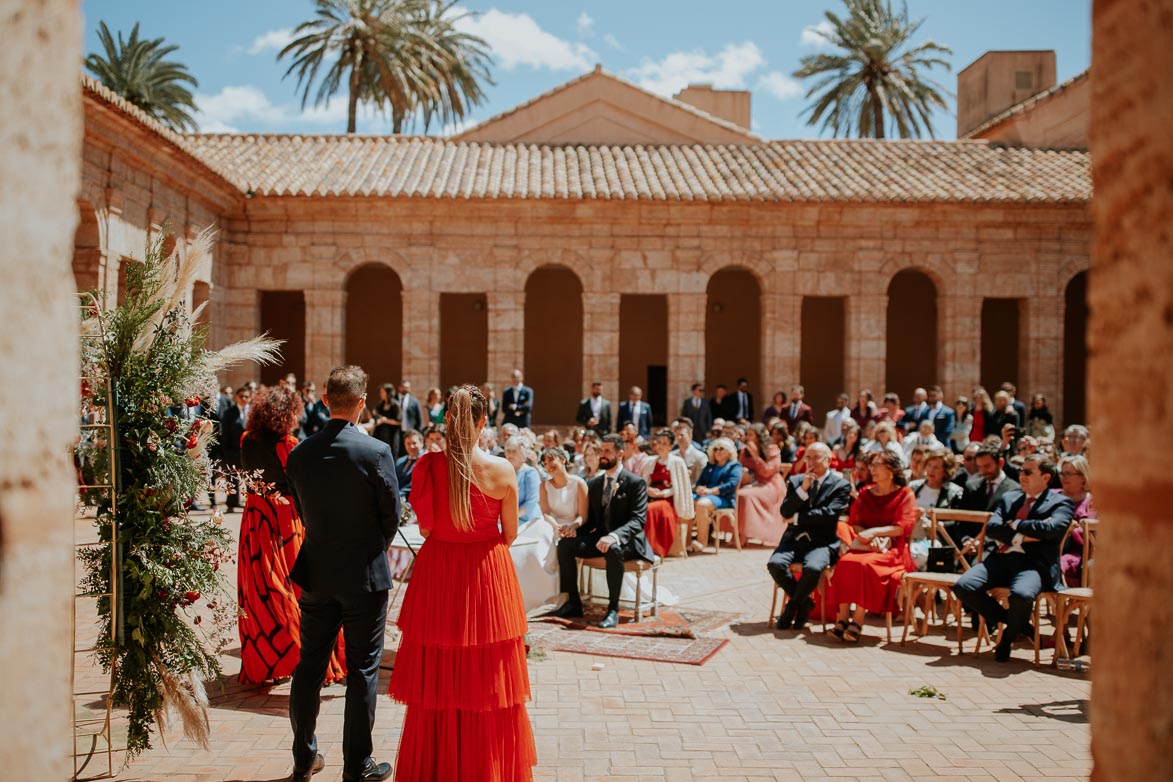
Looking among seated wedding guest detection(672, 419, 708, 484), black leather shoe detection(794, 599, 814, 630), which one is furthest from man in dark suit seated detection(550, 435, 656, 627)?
seated wedding guest detection(672, 419, 708, 484)

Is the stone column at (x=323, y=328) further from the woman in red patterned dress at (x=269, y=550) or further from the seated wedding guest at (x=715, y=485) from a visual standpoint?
the woman in red patterned dress at (x=269, y=550)

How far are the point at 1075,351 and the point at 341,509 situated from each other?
24.2 meters

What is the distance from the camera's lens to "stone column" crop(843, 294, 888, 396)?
60.3 feet

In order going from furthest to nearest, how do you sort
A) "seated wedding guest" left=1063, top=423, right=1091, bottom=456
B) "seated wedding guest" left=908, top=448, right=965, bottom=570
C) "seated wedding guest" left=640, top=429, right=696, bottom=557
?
"seated wedding guest" left=640, top=429, right=696, bottom=557, "seated wedding guest" left=1063, top=423, right=1091, bottom=456, "seated wedding guest" left=908, top=448, right=965, bottom=570

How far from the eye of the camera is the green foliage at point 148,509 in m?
4.22

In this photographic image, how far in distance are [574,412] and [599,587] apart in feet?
47.8

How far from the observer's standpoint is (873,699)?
5625 mm

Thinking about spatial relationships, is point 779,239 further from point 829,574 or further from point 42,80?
point 42,80

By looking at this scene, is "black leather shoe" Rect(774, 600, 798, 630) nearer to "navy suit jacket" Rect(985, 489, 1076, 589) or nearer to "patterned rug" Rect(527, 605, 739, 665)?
"patterned rug" Rect(527, 605, 739, 665)

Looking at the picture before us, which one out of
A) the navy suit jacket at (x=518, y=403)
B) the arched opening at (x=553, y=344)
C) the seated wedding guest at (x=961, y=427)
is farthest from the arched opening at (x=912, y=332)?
the navy suit jacket at (x=518, y=403)

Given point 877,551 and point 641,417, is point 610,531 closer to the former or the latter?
point 877,551

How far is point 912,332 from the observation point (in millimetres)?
23500

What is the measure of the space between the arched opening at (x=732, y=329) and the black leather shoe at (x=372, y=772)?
764 inches

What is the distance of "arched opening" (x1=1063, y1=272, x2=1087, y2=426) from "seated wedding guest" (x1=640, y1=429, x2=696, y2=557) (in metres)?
15.7
